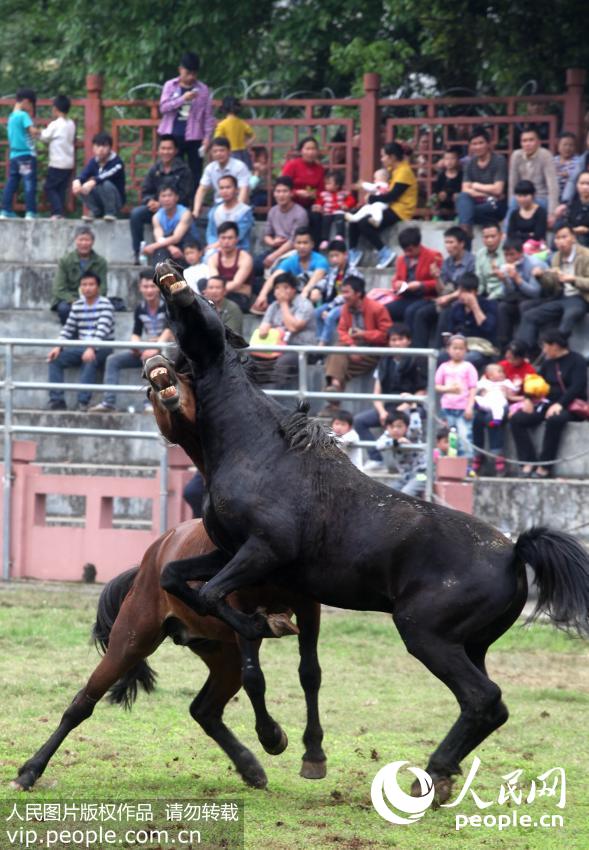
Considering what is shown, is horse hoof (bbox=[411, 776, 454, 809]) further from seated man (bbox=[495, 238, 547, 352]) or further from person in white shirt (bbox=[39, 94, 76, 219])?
person in white shirt (bbox=[39, 94, 76, 219])

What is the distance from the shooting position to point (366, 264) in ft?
53.4

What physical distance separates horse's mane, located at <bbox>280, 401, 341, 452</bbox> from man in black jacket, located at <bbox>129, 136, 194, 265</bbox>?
32.8 ft

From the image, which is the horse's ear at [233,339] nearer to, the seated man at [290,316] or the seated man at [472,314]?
the seated man at [472,314]

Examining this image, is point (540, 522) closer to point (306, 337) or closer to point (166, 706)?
point (306, 337)

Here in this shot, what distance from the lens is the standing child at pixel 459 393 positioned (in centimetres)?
1266

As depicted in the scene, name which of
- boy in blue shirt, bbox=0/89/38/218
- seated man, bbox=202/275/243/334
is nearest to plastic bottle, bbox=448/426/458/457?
seated man, bbox=202/275/243/334

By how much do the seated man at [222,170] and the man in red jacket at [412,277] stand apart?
2.41 meters

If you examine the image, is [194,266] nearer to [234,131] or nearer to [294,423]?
[234,131]

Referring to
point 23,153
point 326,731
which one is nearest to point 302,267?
point 23,153

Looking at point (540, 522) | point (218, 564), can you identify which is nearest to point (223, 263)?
point (540, 522)

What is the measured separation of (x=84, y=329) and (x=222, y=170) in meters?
2.67

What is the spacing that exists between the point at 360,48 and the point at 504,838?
560 inches

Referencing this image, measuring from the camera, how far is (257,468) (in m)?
7.04

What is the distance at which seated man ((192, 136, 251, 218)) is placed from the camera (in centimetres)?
1645
